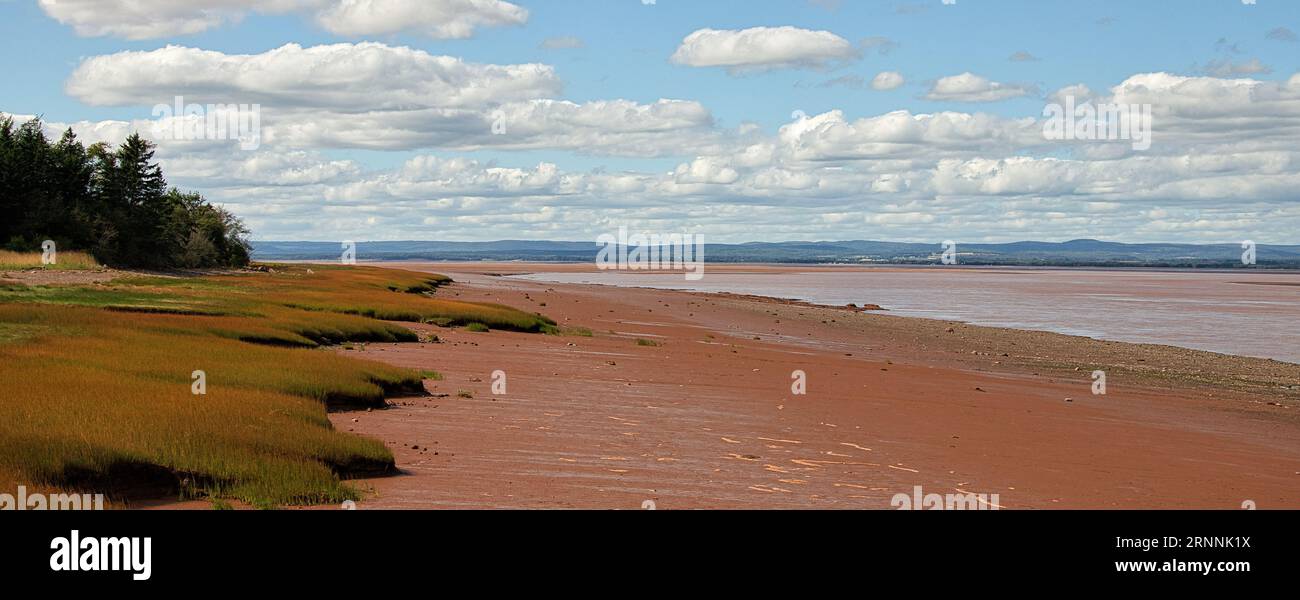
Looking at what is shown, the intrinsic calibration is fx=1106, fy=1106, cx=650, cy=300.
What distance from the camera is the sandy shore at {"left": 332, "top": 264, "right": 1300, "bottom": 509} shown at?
1290 centimetres

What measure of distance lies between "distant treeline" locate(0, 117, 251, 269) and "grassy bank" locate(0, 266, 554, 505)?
4005cm

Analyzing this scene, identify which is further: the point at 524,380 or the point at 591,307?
the point at 591,307

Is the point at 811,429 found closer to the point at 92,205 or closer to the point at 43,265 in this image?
the point at 43,265

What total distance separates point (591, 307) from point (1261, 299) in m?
59.8

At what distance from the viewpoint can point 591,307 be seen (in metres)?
59.0

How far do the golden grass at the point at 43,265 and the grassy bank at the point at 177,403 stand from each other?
2714cm

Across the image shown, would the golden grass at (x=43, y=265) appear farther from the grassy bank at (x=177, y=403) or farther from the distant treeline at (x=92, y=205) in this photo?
the grassy bank at (x=177, y=403)

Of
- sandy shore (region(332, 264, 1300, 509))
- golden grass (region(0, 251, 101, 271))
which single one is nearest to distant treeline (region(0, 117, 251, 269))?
golden grass (region(0, 251, 101, 271))

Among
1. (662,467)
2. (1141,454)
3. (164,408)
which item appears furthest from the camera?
(1141,454)

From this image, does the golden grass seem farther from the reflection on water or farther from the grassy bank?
the reflection on water

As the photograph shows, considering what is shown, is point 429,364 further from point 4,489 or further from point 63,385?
point 4,489

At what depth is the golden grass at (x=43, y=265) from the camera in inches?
2039

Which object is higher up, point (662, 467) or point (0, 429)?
point (0, 429)
